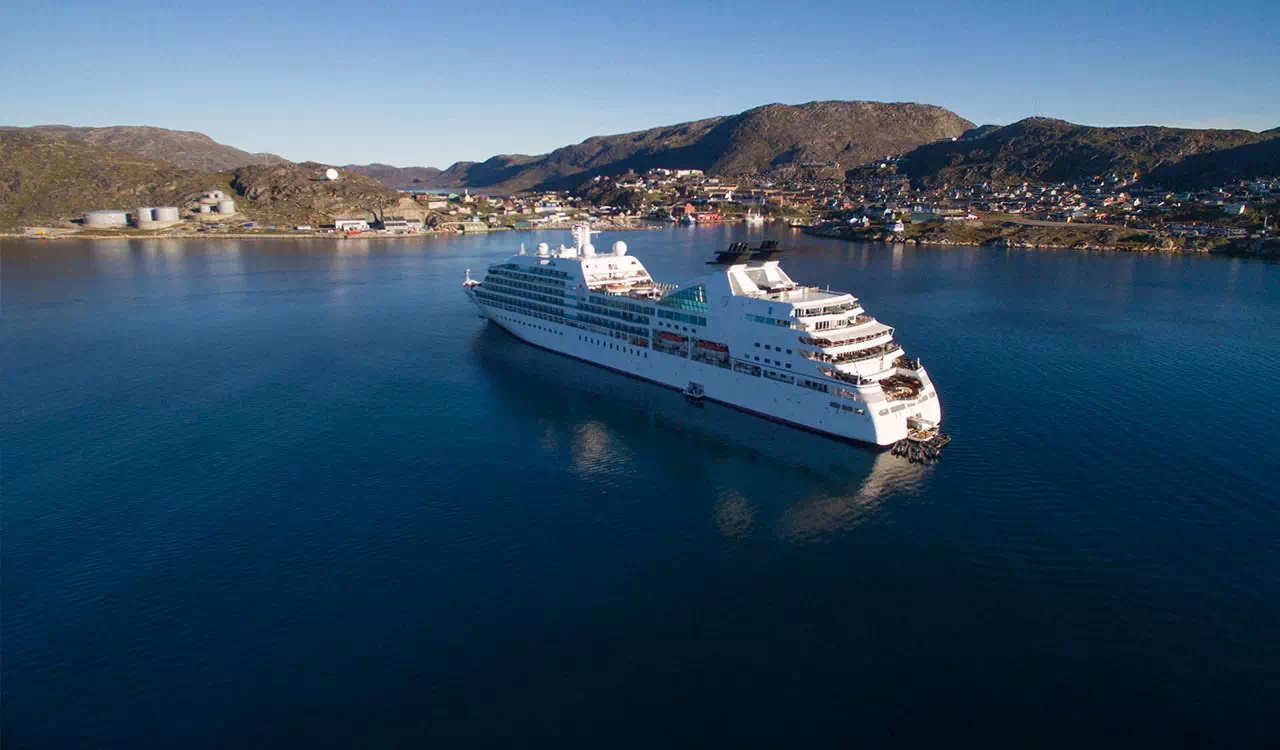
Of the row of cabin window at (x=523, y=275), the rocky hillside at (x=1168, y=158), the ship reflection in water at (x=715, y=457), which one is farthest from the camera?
the rocky hillside at (x=1168, y=158)

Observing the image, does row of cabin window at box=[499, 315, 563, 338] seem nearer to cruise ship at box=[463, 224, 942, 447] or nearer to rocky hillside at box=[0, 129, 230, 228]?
cruise ship at box=[463, 224, 942, 447]

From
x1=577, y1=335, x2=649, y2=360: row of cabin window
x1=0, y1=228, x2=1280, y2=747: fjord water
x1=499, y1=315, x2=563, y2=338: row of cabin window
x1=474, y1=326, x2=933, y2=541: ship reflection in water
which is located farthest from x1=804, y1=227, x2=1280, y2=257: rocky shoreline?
x1=474, y1=326, x2=933, y2=541: ship reflection in water

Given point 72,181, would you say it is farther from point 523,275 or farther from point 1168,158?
point 1168,158

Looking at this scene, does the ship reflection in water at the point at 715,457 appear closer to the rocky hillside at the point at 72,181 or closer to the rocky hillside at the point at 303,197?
the rocky hillside at the point at 303,197

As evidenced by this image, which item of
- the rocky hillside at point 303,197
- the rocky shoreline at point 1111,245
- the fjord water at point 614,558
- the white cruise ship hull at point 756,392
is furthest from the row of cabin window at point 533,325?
the rocky hillside at point 303,197

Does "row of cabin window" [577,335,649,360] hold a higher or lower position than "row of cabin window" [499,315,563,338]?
lower

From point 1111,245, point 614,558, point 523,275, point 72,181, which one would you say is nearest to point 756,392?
point 614,558

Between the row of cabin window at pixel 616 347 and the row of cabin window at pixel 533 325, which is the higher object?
the row of cabin window at pixel 533 325
